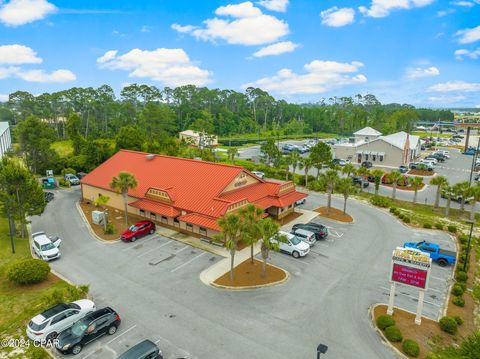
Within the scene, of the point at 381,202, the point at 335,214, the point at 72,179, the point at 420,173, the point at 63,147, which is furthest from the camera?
the point at 63,147

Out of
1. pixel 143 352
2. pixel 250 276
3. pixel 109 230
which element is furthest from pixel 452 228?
pixel 109 230

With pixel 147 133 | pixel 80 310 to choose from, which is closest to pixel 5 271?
pixel 80 310

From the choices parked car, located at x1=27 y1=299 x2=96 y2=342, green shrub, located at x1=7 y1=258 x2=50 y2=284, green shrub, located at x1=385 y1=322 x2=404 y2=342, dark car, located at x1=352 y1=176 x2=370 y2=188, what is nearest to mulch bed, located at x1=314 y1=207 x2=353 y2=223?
dark car, located at x1=352 y1=176 x2=370 y2=188

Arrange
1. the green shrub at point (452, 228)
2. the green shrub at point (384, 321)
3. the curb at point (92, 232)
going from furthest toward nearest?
the green shrub at point (452, 228), the curb at point (92, 232), the green shrub at point (384, 321)

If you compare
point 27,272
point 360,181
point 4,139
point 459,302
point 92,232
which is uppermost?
point 4,139

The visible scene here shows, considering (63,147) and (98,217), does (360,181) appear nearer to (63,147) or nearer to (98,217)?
(98,217)

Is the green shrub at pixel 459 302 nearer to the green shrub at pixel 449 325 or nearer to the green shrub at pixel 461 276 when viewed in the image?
the green shrub at pixel 461 276

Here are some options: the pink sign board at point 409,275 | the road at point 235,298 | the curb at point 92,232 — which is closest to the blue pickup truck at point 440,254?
the road at point 235,298

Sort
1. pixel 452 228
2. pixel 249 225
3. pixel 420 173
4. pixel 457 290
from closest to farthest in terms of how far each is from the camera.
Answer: pixel 457 290, pixel 249 225, pixel 452 228, pixel 420 173
